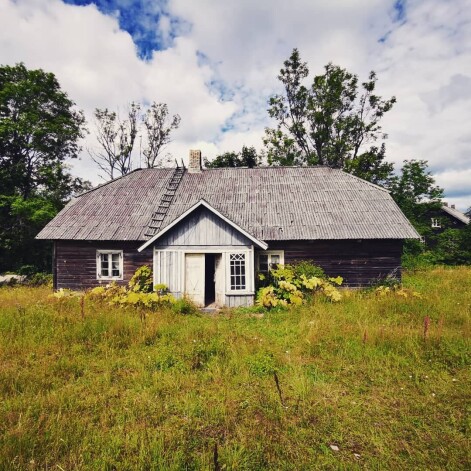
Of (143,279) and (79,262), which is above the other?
(79,262)

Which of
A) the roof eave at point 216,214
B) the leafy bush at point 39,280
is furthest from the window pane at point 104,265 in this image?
the leafy bush at point 39,280

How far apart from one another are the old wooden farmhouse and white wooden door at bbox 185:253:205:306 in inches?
1.7

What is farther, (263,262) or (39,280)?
(39,280)

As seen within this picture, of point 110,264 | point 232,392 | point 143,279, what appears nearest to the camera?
point 232,392

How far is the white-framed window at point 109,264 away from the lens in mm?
14055

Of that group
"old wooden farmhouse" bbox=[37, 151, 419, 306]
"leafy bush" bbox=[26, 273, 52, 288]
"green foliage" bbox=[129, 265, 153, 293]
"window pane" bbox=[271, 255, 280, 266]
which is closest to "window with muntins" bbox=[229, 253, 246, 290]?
"old wooden farmhouse" bbox=[37, 151, 419, 306]

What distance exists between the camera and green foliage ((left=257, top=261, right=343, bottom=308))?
10797mm

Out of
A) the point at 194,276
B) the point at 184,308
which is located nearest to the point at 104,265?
the point at 194,276

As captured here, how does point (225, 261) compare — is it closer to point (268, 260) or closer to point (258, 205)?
point (268, 260)

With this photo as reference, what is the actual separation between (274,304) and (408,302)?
484 cm

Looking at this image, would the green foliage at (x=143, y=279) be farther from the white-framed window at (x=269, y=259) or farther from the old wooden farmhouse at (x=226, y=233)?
the white-framed window at (x=269, y=259)

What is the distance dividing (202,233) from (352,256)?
7766 millimetres

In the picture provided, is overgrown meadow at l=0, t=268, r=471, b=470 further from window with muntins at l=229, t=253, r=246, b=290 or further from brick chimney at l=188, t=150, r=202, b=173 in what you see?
brick chimney at l=188, t=150, r=202, b=173

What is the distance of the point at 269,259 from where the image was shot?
44.6 ft
